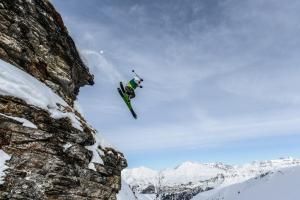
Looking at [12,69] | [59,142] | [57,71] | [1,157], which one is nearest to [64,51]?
[57,71]

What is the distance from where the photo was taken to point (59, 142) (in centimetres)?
1897

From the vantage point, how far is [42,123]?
18.5 m

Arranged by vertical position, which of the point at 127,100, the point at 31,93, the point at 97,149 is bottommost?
the point at 97,149

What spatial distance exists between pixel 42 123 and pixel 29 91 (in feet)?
6.35

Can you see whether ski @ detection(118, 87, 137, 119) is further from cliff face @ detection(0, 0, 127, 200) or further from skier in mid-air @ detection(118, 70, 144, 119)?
cliff face @ detection(0, 0, 127, 200)

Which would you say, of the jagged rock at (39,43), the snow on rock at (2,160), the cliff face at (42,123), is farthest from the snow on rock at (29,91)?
the snow on rock at (2,160)

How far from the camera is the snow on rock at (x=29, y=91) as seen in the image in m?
17.6

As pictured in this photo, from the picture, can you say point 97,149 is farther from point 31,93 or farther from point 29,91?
point 29,91

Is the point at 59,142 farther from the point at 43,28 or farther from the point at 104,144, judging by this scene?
the point at 43,28

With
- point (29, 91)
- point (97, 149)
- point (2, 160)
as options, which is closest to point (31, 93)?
point (29, 91)

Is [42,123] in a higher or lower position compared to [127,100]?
lower

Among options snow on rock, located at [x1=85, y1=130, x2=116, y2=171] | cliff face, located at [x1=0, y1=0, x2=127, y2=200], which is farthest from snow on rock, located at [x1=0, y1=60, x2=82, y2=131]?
snow on rock, located at [x1=85, y1=130, x2=116, y2=171]

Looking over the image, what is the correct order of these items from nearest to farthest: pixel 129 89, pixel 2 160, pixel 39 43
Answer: pixel 2 160, pixel 39 43, pixel 129 89

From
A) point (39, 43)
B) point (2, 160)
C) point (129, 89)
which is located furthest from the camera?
point (129, 89)
